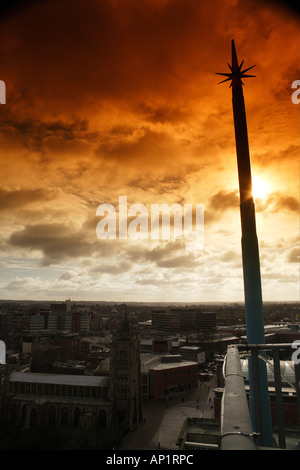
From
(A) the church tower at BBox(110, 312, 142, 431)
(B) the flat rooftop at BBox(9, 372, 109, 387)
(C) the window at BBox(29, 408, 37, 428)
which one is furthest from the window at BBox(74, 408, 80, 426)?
(C) the window at BBox(29, 408, 37, 428)

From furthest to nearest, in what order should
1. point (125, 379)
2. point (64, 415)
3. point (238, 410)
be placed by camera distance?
point (125, 379)
point (64, 415)
point (238, 410)

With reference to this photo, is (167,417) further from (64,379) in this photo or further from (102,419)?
(64,379)

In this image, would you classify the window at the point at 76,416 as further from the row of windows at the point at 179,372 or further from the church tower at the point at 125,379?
the row of windows at the point at 179,372

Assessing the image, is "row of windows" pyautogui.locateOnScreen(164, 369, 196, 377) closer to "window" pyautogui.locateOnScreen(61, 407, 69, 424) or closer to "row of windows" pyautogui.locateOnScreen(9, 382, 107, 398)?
"row of windows" pyautogui.locateOnScreen(9, 382, 107, 398)

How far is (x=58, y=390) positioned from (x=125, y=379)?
31.7ft

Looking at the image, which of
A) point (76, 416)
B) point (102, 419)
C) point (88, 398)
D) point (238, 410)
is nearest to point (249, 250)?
point (238, 410)

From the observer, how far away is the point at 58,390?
4525 cm

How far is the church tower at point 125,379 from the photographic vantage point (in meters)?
41.9

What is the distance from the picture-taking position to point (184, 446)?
28.1 metres

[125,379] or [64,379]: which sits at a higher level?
[125,379]

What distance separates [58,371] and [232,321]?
504 ft

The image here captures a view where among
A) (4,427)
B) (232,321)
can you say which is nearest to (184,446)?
(4,427)
